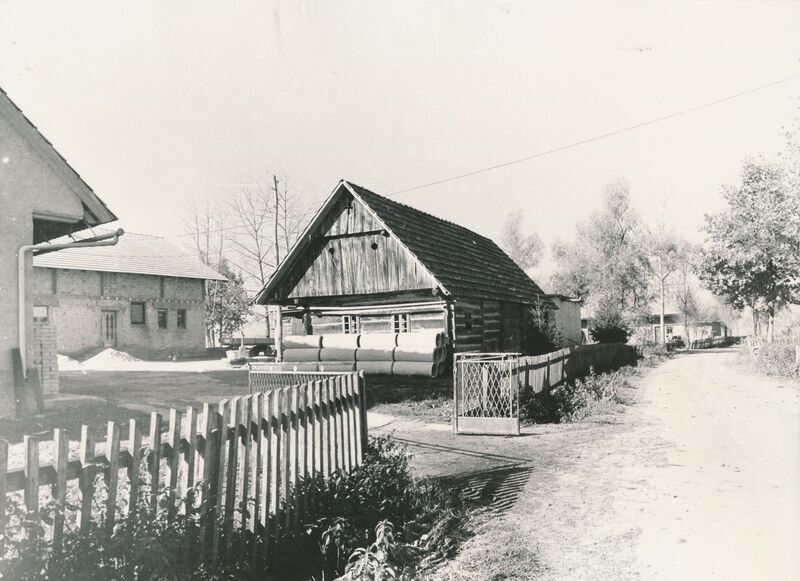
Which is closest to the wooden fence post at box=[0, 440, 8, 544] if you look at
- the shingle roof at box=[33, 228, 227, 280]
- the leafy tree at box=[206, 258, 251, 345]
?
the shingle roof at box=[33, 228, 227, 280]

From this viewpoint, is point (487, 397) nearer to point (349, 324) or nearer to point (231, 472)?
point (231, 472)

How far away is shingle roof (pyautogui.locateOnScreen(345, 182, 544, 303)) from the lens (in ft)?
56.0

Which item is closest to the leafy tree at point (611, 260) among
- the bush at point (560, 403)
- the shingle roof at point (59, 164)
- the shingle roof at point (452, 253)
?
the shingle roof at point (452, 253)

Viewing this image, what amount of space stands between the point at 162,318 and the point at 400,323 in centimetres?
2283

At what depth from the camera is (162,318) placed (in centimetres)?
3488

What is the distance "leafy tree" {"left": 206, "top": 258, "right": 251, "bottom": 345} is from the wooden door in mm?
13012

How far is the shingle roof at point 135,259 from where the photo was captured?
88.8 feet

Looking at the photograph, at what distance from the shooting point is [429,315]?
672 inches

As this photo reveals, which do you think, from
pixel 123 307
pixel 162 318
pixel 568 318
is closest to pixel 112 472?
pixel 123 307

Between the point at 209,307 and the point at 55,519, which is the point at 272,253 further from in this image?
the point at 55,519

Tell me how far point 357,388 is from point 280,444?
168 centimetres

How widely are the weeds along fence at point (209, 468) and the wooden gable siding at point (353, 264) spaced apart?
437 inches

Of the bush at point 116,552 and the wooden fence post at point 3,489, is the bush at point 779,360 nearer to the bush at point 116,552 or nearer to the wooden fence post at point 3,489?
the bush at point 116,552

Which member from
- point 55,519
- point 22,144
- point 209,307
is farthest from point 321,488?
point 209,307
